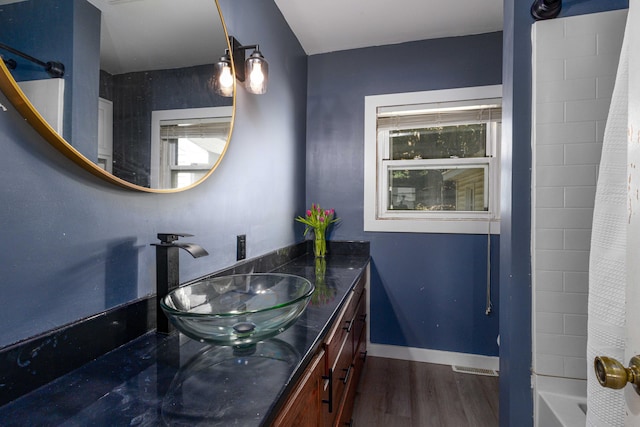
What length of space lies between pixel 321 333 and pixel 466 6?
231 centimetres

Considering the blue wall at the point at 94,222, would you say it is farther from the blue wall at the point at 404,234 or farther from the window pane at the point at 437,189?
the window pane at the point at 437,189

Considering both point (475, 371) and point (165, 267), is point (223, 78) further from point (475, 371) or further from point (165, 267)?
point (475, 371)

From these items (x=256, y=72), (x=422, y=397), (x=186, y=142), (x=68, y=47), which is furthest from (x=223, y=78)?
(x=422, y=397)

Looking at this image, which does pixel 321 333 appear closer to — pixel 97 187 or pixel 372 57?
pixel 97 187

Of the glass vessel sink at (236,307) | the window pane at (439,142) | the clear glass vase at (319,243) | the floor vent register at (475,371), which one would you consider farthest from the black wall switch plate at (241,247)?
the floor vent register at (475,371)

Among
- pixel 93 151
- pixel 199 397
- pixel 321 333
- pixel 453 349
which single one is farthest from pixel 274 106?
pixel 453 349

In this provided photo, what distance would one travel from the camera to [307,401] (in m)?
0.83

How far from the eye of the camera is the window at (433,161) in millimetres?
2344

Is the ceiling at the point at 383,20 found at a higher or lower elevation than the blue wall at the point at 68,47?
higher

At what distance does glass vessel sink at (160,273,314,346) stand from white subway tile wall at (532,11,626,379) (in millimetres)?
981

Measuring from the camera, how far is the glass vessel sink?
73cm

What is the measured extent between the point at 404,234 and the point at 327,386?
1.62 meters

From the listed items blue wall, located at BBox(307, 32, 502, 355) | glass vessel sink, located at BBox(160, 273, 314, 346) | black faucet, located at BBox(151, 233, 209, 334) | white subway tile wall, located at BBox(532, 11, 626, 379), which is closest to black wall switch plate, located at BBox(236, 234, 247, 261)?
glass vessel sink, located at BBox(160, 273, 314, 346)

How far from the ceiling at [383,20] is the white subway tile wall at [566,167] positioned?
3.63 feet
